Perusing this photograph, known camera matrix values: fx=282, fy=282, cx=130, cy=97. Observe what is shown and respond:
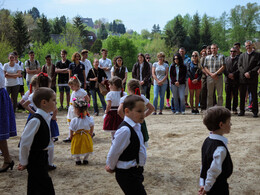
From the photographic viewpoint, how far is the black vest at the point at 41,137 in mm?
3037

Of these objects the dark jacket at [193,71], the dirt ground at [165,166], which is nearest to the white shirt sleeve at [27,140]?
the dirt ground at [165,166]

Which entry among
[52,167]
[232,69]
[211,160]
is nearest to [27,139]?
[211,160]

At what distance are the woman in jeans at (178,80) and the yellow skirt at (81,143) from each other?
597 cm

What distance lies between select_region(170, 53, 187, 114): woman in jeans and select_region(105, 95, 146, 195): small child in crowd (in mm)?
7879

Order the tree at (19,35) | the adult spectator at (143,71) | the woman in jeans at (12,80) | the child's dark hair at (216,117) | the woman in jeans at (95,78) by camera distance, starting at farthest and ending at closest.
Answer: the tree at (19,35), the adult spectator at (143,71), the woman in jeans at (95,78), the woman in jeans at (12,80), the child's dark hair at (216,117)

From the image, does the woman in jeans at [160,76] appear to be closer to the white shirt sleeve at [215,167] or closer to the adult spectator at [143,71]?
the adult spectator at [143,71]

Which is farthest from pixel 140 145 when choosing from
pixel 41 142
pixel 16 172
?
pixel 16 172

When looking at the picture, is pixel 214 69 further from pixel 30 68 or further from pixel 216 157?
pixel 216 157

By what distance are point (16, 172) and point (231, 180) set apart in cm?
359

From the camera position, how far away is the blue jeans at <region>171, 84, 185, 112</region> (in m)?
10.6

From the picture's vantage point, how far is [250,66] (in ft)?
31.1

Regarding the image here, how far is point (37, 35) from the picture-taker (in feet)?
212

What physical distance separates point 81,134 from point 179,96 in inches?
248

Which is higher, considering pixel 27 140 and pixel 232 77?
pixel 232 77
